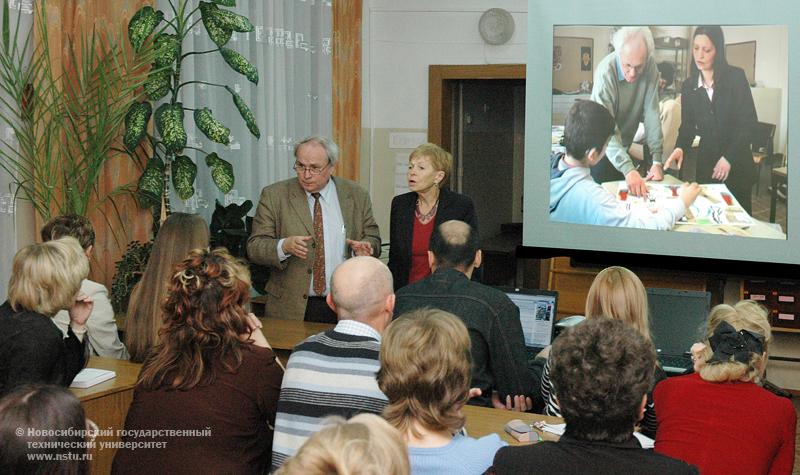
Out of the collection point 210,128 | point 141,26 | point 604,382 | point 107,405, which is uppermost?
point 141,26

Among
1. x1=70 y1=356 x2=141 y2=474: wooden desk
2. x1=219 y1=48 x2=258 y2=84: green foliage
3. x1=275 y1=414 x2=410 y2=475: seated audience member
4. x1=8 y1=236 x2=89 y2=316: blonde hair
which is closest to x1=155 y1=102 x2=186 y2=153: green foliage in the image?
x1=219 y1=48 x2=258 y2=84: green foliage

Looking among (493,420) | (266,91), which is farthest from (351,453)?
(266,91)

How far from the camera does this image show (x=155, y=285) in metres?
3.57

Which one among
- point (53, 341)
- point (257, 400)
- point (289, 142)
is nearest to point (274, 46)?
point (289, 142)

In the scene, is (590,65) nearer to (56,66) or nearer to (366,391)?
(56,66)

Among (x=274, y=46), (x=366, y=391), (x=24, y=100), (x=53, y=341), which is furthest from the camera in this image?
(x=274, y=46)

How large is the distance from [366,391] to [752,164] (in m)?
4.09

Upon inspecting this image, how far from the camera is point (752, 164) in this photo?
577 centimetres

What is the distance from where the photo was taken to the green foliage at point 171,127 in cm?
508

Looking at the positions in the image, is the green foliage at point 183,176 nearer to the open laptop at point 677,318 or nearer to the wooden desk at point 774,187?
the open laptop at point 677,318

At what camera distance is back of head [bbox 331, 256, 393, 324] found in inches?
107

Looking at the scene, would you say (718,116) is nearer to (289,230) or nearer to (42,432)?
(289,230)

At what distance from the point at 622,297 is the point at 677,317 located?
3.93ft

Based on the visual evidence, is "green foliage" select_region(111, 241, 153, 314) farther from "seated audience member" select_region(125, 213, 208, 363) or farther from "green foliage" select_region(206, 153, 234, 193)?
"seated audience member" select_region(125, 213, 208, 363)
